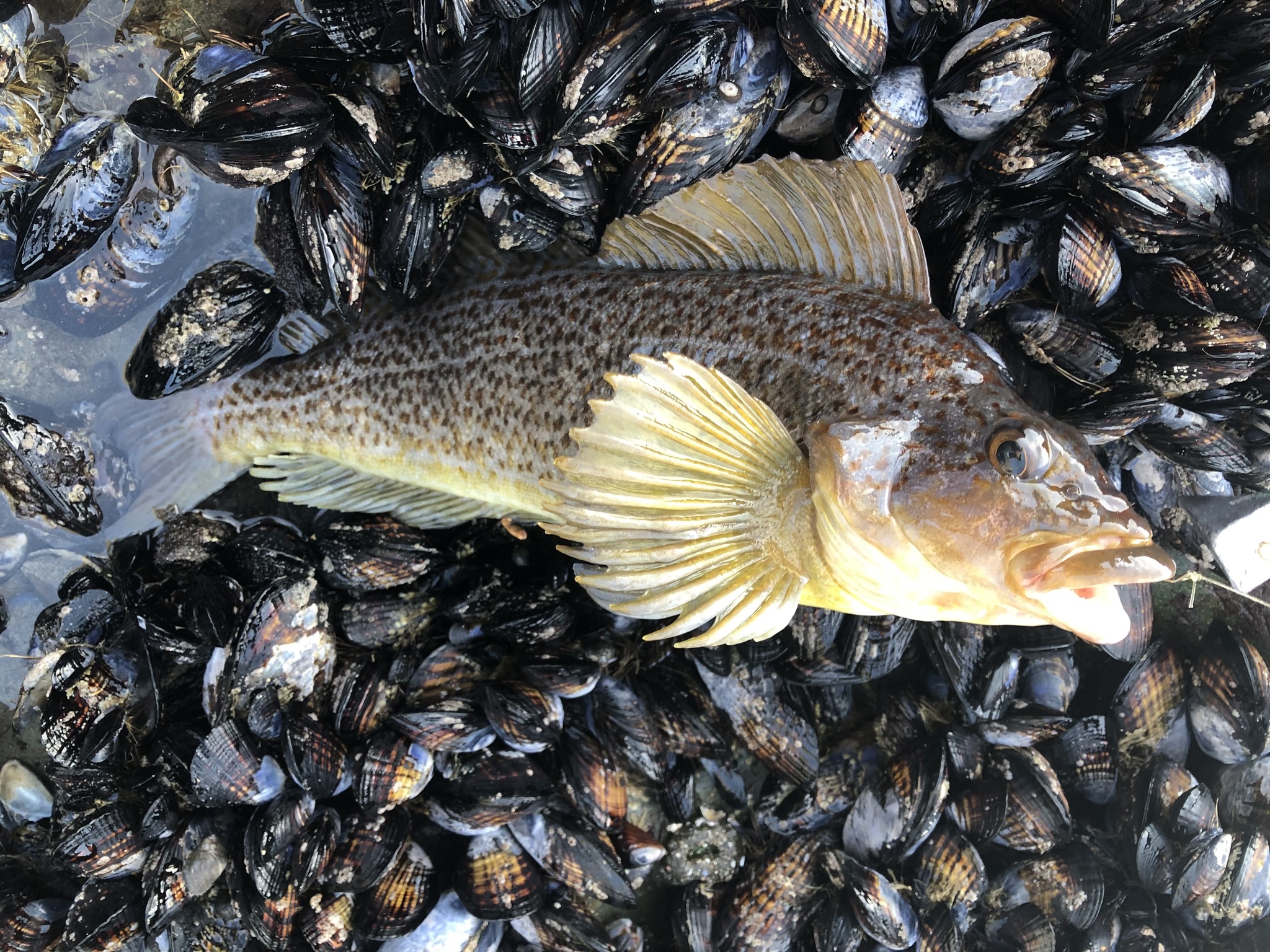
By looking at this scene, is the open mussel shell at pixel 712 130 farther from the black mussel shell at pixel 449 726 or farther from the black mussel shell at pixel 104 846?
the black mussel shell at pixel 104 846

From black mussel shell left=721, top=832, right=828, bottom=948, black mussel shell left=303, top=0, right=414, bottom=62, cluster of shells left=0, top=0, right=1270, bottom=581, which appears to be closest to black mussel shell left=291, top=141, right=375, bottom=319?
cluster of shells left=0, top=0, right=1270, bottom=581

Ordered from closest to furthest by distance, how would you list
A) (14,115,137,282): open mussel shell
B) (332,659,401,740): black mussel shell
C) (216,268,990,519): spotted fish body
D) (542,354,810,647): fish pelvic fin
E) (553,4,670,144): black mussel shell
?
(542,354,810,647): fish pelvic fin < (216,268,990,519): spotted fish body < (553,4,670,144): black mussel shell < (14,115,137,282): open mussel shell < (332,659,401,740): black mussel shell

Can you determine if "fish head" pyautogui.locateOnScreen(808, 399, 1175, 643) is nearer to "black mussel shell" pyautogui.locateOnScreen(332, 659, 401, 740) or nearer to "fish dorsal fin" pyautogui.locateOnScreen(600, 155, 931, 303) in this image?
"fish dorsal fin" pyautogui.locateOnScreen(600, 155, 931, 303)

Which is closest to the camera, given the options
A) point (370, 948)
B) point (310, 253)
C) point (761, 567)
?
point (761, 567)

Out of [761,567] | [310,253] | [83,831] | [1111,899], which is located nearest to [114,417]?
[310,253]

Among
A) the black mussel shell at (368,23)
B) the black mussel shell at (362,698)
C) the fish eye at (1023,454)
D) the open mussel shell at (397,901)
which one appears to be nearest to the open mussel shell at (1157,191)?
the fish eye at (1023,454)

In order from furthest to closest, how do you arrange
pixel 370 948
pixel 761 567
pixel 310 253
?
pixel 370 948 → pixel 310 253 → pixel 761 567

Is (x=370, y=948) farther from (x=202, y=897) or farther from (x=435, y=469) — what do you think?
(x=435, y=469)

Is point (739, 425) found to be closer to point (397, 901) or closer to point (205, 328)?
point (205, 328)
